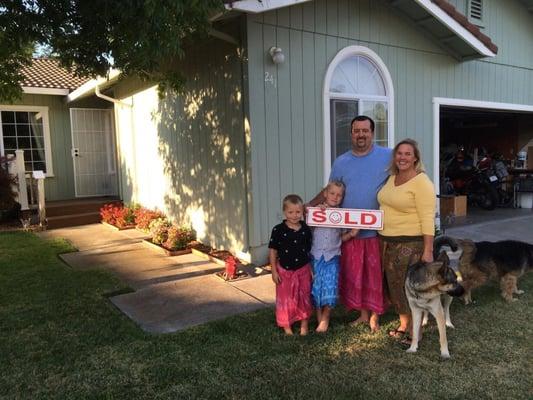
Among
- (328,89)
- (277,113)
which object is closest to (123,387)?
(277,113)

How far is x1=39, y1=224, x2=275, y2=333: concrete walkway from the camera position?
14.2 ft

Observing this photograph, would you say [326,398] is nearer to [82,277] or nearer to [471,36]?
[82,277]

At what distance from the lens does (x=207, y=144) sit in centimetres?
674

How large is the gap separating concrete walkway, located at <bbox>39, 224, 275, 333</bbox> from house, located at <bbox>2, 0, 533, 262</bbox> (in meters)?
0.73

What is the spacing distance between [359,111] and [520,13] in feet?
17.5

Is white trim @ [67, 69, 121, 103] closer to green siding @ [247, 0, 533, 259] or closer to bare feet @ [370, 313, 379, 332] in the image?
green siding @ [247, 0, 533, 259]

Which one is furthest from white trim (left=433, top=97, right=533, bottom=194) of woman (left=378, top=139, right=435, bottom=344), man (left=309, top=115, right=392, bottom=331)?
woman (left=378, top=139, right=435, bottom=344)

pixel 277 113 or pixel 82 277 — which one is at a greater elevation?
pixel 277 113

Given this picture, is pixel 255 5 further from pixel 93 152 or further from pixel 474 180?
pixel 93 152

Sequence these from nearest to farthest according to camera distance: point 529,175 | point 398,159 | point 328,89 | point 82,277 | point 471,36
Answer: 1. point 398,159
2. point 82,277
3. point 328,89
4. point 471,36
5. point 529,175

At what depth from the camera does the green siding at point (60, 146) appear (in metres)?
11.4

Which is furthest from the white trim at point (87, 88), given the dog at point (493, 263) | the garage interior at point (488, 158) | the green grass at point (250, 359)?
the dog at point (493, 263)

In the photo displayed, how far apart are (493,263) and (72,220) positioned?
26.0 feet

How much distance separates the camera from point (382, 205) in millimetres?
3498
